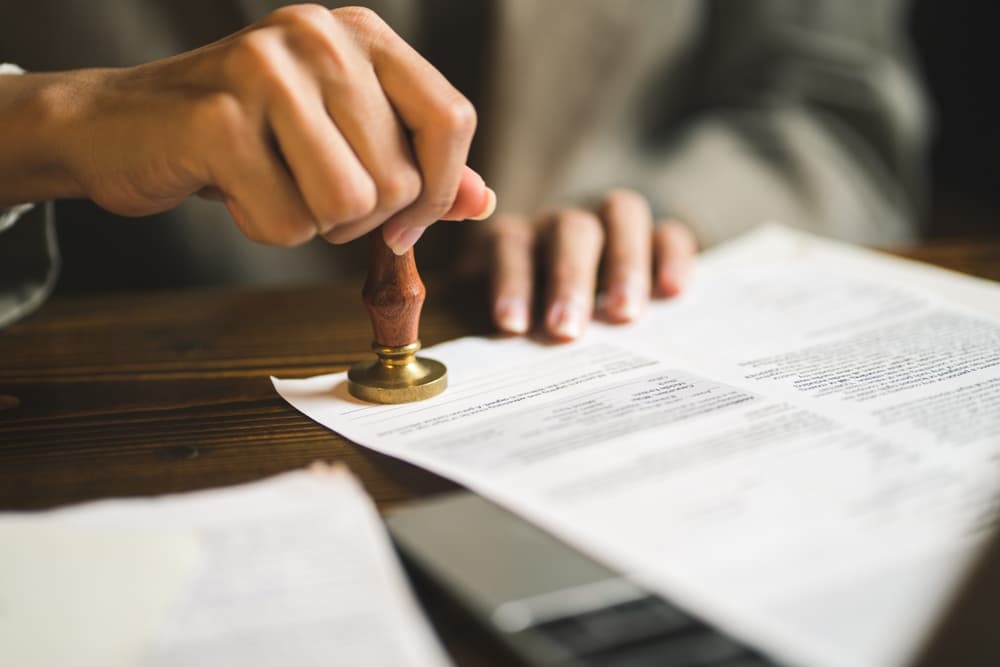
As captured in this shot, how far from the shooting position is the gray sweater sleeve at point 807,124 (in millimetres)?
1013

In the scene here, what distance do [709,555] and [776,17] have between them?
3.17 feet

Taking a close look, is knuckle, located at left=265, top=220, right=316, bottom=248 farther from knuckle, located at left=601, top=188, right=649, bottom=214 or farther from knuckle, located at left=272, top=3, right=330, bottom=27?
knuckle, located at left=601, top=188, right=649, bottom=214

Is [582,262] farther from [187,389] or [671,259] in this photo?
A: [187,389]

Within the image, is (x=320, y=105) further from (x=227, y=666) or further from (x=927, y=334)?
(x=927, y=334)

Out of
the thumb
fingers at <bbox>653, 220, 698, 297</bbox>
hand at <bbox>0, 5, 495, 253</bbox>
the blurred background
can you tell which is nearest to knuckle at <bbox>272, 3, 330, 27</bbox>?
hand at <bbox>0, 5, 495, 253</bbox>

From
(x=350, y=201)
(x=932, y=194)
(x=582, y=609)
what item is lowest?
(x=932, y=194)

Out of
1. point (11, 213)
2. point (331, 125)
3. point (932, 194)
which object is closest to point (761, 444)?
point (331, 125)

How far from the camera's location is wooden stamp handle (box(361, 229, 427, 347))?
478 mm

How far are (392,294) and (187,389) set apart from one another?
0.14 meters

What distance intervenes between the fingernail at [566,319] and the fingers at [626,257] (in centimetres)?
3

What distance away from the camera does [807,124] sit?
107 centimetres

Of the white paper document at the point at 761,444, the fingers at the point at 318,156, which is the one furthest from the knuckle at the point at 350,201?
the white paper document at the point at 761,444

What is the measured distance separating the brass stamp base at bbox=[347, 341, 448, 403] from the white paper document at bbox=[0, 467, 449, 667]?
0.39 feet

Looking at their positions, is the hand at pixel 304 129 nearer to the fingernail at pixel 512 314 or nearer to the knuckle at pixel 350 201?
the knuckle at pixel 350 201
